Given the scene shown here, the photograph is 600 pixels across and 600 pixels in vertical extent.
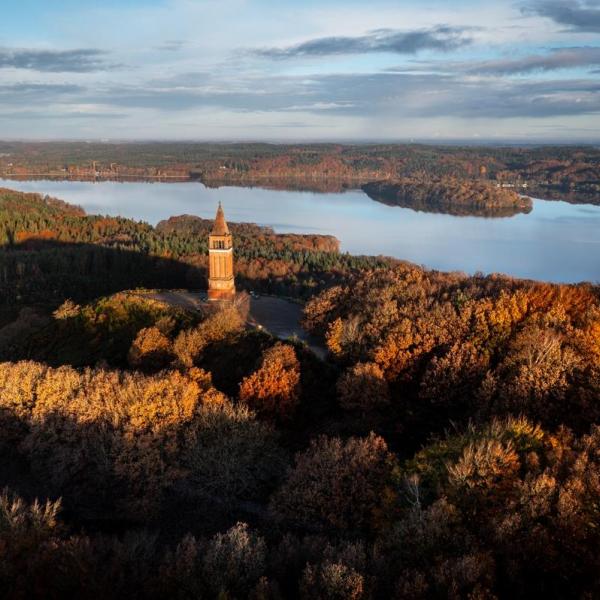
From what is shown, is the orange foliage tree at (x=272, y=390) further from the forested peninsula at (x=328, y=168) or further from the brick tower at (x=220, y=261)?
the forested peninsula at (x=328, y=168)

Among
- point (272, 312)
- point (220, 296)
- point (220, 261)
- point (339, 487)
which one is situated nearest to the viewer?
point (339, 487)

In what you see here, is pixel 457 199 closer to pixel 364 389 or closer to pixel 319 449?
pixel 364 389

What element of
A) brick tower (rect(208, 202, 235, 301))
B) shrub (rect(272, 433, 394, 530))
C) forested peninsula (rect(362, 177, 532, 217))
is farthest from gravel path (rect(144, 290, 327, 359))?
forested peninsula (rect(362, 177, 532, 217))

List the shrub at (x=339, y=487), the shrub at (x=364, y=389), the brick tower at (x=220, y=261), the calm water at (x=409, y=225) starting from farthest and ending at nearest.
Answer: the calm water at (x=409, y=225) < the brick tower at (x=220, y=261) < the shrub at (x=364, y=389) < the shrub at (x=339, y=487)

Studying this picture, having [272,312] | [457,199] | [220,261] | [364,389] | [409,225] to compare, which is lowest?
[409,225]

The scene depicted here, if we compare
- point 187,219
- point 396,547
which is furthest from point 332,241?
point 396,547

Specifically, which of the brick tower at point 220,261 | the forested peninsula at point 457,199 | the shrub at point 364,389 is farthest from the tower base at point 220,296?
the forested peninsula at point 457,199

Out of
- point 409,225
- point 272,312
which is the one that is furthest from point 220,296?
point 409,225
